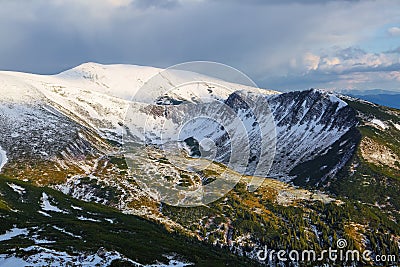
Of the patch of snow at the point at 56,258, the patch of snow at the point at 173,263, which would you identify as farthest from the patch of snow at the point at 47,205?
the patch of snow at the point at 56,258

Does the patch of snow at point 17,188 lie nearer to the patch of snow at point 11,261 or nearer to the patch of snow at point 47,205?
the patch of snow at point 47,205

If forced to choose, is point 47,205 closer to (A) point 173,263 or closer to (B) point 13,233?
(B) point 13,233

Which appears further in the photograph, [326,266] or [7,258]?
[326,266]

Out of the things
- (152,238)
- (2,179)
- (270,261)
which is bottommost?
(270,261)

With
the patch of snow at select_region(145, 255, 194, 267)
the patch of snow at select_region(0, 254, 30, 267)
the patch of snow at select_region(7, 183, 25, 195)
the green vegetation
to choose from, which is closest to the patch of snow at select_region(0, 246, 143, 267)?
the patch of snow at select_region(0, 254, 30, 267)

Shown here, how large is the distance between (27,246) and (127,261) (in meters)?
20.1

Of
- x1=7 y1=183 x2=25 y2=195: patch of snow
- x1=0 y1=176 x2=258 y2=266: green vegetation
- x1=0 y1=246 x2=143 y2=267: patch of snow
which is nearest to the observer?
x1=0 y1=246 x2=143 y2=267: patch of snow

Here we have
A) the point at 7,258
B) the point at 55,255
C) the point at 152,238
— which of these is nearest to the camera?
the point at 7,258

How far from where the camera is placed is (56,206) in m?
178

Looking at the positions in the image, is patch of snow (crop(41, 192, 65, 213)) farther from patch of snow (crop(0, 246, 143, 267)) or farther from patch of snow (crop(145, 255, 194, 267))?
patch of snow (crop(0, 246, 143, 267))

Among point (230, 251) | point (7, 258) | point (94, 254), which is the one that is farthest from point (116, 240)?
point (230, 251)

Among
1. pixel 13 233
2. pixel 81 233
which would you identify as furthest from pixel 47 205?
pixel 13 233

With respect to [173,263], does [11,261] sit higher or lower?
higher

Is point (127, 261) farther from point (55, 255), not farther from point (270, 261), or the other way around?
point (270, 261)
